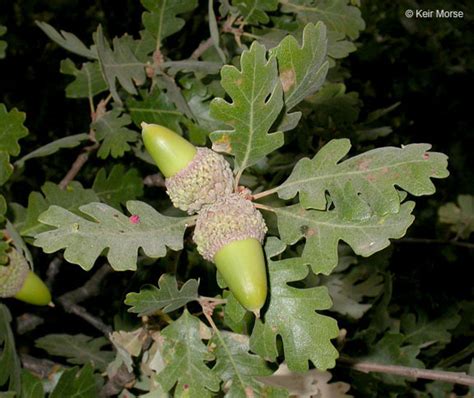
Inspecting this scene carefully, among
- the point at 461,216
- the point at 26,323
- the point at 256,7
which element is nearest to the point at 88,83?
the point at 256,7

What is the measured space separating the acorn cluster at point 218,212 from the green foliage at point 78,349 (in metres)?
1.11

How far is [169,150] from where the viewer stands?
122cm

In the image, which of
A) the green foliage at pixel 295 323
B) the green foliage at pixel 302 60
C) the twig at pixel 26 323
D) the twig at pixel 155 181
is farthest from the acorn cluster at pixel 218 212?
the twig at pixel 26 323

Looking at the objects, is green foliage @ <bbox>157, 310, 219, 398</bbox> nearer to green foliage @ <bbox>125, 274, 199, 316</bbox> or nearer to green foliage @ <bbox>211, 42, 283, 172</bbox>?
green foliage @ <bbox>125, 274, 199, 316</bbox>

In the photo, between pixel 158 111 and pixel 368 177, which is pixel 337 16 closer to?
pixel 158 111

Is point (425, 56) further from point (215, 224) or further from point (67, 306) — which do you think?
point (215, 224)

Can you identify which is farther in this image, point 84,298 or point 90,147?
point 84,298

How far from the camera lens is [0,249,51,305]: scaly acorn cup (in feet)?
5.64

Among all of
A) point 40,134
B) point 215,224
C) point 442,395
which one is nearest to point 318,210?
point 215,224

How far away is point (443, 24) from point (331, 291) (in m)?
2.13

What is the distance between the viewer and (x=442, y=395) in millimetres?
2398

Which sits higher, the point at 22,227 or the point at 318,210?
the point at 318,210

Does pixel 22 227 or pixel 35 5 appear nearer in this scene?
pixel 22 227

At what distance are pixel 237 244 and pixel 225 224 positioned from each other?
0.05 m
